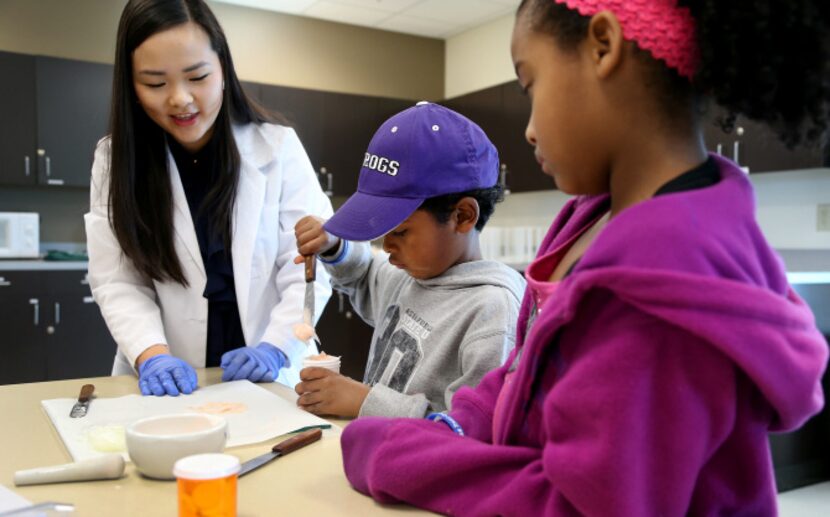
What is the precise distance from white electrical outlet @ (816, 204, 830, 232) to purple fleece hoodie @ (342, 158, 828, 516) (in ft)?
10.5

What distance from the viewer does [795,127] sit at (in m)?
0.59

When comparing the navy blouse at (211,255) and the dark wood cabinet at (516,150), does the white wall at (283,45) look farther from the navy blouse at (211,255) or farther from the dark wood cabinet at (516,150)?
the navy blouse at (211,255)

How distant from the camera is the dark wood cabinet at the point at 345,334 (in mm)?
4711

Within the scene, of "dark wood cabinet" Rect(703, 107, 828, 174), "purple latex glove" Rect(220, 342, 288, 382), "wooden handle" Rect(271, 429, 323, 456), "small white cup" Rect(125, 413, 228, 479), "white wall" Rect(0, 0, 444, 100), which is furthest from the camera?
"white wall" Rect(0, 0, 444, 100)

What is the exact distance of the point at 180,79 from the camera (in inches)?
57.6

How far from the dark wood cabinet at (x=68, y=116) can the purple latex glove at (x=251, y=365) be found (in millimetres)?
3184

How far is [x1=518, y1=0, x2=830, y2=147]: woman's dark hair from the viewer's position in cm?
54

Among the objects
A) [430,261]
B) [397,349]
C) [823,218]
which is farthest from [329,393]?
[823,218]

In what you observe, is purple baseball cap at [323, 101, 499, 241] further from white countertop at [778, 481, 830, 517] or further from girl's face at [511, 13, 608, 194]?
white countertop at [778, 481, 830, 517]

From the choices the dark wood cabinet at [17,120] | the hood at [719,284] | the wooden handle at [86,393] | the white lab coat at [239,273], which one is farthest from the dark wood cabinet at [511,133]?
the hood at [719,284]

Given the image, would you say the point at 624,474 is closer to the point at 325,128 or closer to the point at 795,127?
the point at 795,127

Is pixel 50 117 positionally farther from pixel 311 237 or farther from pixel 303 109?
pixel 311 237

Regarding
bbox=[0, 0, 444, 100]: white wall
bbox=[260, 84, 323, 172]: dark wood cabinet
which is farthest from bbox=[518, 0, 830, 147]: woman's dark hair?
bbox=[0, 0, 444, 100]: white wall

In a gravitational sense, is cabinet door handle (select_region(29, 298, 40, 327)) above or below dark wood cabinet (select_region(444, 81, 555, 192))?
below
